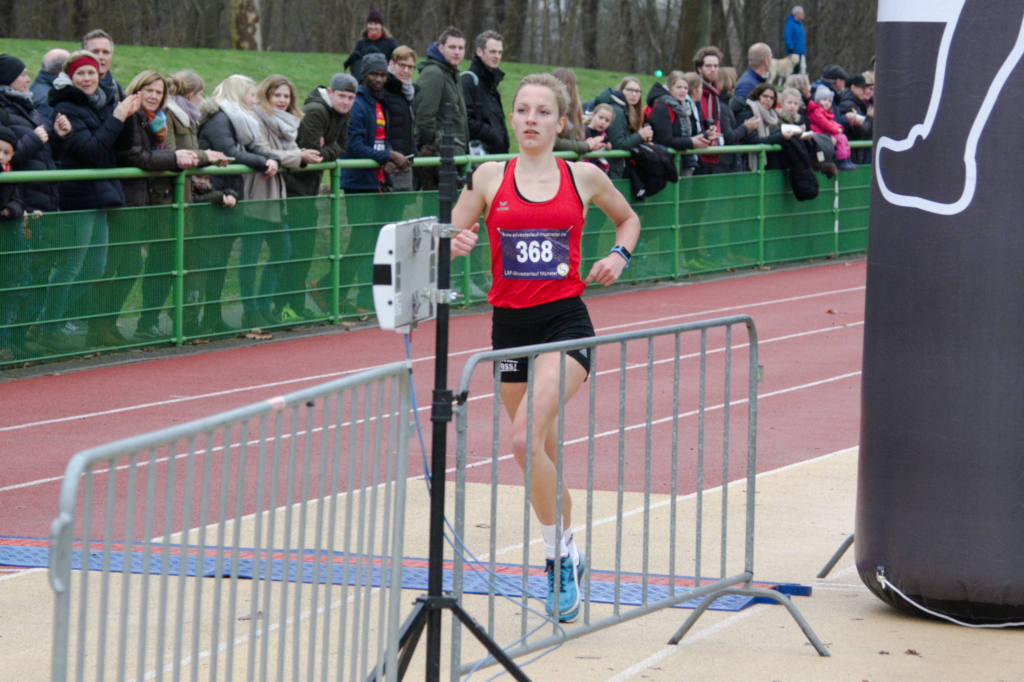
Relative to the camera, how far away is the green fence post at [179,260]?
1353cm

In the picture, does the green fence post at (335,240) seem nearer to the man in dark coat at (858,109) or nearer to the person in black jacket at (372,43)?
the person in black jacket at (372,43)

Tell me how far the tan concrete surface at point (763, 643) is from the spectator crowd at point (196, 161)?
15.5 feet

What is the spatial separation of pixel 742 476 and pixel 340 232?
22.5 ft

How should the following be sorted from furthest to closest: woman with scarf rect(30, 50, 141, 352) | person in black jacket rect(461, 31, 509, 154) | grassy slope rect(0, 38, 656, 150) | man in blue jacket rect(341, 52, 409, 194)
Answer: grassy slope rect(0, 38, 656, 150) < person in black jacket rect(461, 31, 509, 154) < man in blue jacket rect(341, 52, 409, 194) < woman with scarf rect(30, 50, 141, 352)

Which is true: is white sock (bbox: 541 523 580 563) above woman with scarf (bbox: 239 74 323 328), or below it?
below

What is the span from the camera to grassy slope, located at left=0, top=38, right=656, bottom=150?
31875 mm

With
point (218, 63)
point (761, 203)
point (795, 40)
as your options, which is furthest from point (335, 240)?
point (795, 40)

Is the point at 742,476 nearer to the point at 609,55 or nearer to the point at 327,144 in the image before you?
the point at 327,144

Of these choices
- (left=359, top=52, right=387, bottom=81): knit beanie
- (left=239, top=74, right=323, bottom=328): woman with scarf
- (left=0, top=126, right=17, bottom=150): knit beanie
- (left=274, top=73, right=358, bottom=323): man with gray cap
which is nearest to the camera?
(left=0, top=126, right=17, bottom=150): knit beanie

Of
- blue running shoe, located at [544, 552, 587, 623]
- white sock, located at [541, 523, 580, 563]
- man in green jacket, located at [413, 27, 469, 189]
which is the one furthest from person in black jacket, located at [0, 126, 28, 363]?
blue running shoe, located at [544, 552, 587, 623]

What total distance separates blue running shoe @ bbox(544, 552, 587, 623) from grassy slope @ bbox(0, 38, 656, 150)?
25.4 m

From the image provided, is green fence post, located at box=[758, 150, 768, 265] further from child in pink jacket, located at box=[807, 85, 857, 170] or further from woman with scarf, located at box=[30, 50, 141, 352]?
woman with scarf, located at box=[30, 50, 141, 352]

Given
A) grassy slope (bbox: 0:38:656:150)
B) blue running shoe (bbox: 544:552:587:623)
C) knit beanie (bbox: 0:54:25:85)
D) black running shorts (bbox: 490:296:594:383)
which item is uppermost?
grassy slope (bbox: 0:38:656:150)

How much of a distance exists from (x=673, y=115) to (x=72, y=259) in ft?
27.8
